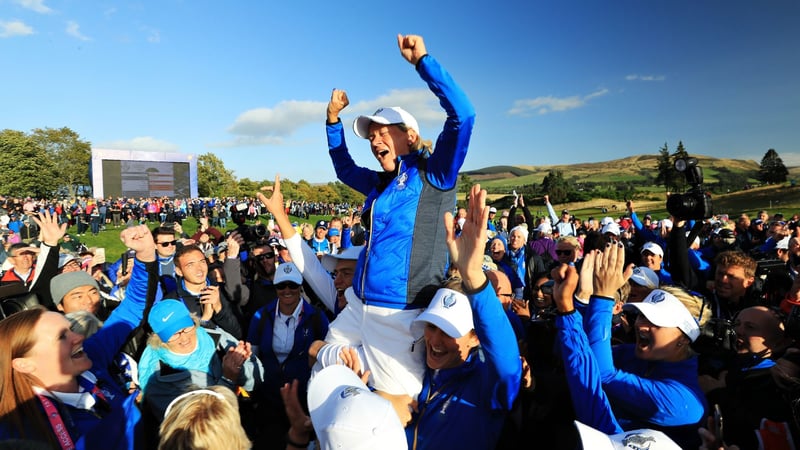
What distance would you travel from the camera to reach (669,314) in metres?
2.58

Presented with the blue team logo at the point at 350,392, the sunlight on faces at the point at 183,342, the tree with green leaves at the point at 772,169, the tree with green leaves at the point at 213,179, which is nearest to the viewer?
the blue team logo at the point at 350,392

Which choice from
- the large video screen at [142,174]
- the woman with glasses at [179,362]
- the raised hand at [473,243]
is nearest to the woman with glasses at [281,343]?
the woman with glasses at [179,362]

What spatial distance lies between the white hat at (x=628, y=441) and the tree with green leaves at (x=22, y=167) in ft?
234

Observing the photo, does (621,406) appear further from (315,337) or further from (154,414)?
(154,414)

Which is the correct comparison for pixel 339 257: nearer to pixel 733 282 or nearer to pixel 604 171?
pixel 733 282

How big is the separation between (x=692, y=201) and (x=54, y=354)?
5.71m

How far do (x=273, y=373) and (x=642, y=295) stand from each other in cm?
383

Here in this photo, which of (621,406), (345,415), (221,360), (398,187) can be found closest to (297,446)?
(345,415)

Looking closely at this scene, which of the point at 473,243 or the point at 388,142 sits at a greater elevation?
the point at 388,142

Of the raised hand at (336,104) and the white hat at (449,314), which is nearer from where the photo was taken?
the white hat at (449,314)

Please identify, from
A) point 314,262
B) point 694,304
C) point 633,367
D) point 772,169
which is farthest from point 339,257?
point 772,169

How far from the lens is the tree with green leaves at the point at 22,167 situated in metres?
53.1

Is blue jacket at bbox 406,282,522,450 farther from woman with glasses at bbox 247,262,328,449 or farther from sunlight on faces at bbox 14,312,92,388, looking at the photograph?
sunlight on faces at bbox 14,312,92,388

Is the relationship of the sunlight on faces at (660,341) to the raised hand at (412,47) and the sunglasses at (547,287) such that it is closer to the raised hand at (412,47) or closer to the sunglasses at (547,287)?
the sunglasses at (547,287)
